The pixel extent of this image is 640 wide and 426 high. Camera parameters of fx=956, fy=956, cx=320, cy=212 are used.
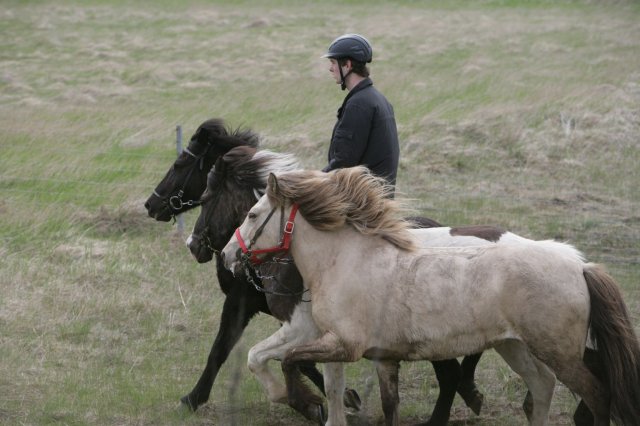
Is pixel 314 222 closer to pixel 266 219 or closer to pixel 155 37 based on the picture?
pixel 266 219

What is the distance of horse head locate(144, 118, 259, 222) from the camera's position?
6.91m

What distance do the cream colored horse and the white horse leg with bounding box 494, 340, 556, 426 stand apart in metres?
0.59

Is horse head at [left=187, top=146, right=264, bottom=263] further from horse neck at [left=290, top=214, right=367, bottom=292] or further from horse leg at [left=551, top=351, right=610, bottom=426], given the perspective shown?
horse leg at [left=551, top=351, right=610, bottom=426]

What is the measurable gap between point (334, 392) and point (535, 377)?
49.0 inches

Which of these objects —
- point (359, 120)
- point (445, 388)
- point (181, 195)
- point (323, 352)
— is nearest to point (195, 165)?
point (181, 195)

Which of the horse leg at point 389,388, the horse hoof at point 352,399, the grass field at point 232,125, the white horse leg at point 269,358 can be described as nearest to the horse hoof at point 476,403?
the grass field at point 232,125

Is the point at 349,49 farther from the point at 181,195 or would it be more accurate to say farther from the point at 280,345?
the point at 280,345

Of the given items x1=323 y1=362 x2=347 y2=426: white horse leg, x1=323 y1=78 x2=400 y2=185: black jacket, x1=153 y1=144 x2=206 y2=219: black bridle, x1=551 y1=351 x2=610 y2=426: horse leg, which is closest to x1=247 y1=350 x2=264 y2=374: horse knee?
x1=323 y1=362 x2=347 y2=426: white horse leg

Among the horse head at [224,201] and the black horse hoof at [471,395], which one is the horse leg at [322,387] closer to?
the black horse hoof at [471,395]

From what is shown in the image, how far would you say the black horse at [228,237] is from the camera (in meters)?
6.09

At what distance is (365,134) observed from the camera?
6246mm

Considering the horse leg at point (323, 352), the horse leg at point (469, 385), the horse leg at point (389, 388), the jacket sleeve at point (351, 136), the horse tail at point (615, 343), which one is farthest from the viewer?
the horse leg at point (469, 385)

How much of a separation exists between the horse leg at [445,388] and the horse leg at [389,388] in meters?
0.73

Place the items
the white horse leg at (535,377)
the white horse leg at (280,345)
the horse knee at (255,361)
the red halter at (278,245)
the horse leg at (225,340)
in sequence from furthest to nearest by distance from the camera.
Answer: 1. the horse leg at (225,340)
2. the horse knee at (255,361)
3. the white horse leg at (280,345)
4. the white horse leg at (535,377)
5. the red halter at (278,245)
